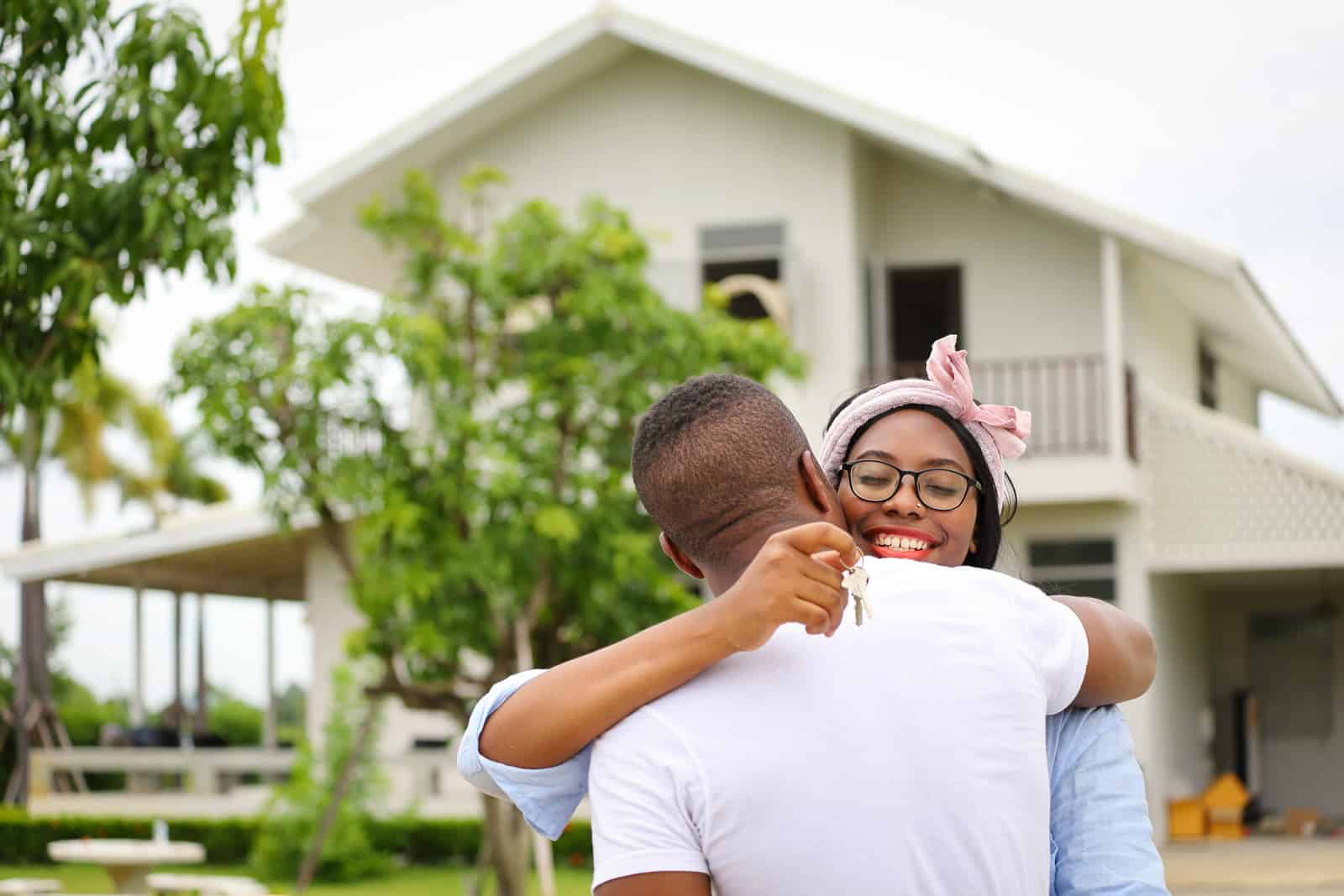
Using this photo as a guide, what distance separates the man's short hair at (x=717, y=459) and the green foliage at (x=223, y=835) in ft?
51.9

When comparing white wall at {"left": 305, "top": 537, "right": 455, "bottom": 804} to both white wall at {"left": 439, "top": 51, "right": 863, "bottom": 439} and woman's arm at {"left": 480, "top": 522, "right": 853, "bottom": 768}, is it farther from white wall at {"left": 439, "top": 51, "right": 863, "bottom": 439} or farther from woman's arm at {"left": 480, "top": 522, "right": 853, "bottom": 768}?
woman's arm at {"left": 480, "top": 522, "right": 853, "bottom": 768}

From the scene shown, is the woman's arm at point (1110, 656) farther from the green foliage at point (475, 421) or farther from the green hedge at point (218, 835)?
the green hedge at point (218, 835)

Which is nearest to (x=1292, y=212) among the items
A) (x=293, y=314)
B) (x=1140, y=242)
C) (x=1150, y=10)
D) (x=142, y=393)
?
(x=1150, y=10)

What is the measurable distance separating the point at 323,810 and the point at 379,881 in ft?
2.97

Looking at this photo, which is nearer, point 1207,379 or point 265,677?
point 1207,379

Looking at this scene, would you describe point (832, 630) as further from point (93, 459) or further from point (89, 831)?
point (93, 459)

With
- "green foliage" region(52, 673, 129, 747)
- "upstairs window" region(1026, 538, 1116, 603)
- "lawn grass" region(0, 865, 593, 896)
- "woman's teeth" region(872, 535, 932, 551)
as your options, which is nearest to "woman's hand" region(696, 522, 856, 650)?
"woman's teeth" region(872, 535, 932, 551)

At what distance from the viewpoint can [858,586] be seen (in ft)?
6.14

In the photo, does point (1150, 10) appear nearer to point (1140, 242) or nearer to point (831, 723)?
point (1140, 242)

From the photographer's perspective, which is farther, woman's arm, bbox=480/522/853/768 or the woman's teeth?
the woman's teeth

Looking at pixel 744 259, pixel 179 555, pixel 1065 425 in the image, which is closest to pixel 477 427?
pixel 744 259

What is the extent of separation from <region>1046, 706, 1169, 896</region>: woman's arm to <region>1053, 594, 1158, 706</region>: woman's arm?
0.13 ft

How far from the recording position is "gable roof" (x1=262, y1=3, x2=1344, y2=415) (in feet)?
53.4

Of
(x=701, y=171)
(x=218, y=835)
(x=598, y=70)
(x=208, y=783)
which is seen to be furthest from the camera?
(x=208, y=783)
